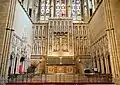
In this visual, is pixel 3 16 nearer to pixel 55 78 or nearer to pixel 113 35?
pixel 55 78

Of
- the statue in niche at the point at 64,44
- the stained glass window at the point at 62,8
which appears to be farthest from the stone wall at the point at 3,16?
the stained glass window at the point at 62,8

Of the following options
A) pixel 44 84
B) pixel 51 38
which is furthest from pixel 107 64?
pixel 51 38

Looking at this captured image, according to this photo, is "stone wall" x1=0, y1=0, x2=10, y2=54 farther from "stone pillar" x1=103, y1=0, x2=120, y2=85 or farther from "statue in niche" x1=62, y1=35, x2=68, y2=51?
"statue in niche" x1=62, y1=35, x2=68, y2=51

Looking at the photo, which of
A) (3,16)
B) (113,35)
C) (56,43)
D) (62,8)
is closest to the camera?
(113,35)

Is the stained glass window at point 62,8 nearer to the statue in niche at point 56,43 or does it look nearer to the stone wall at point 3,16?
the statue in niche at point 56,43

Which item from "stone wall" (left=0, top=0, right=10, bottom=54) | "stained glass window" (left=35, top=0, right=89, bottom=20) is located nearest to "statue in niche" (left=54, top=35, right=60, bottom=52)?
"stained glass window" (left=35, top=0, right=89, bottom=20)

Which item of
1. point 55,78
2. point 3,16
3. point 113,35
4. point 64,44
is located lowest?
point 55,78

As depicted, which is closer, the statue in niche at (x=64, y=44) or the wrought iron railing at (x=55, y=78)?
the wrought iron railing at (x=55, y=78)

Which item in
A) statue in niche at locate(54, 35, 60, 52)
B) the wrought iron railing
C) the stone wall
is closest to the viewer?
the wrought iron railing

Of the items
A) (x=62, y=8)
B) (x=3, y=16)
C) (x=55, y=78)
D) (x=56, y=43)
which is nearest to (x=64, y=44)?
(x=56, y=43)

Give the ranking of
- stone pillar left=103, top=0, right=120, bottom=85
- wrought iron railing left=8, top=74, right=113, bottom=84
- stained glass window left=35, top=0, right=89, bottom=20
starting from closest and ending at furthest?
1. stone pillar left=103, top=0, right=120, bottom=85
2. wrought iron railing left=8, top=74, right=113, bottom=84
3. stained glass window left=35, top=0, right=89, bottom=20

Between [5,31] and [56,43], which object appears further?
[56,43]

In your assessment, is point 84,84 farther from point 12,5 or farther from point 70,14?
point 70,14

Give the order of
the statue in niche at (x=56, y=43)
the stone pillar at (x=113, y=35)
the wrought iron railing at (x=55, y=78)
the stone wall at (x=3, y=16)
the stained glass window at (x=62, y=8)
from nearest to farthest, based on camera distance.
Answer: the stone pillar at (x=113, y=35), the wrought iron railing at (x=55, y=78), the stone wall at (x=3, y=16), the statue in niche at (x=56, y=43), the stained glass window at (x=62, y=8)
